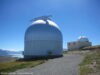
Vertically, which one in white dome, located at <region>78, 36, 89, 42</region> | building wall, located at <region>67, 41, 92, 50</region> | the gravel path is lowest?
the gravel path

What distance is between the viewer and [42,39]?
143 ft

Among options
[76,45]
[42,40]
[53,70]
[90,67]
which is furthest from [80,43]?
[53,70]

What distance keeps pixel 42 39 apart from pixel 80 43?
41.6m

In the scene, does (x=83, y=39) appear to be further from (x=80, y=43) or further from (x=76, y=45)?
(x=76, y=45)

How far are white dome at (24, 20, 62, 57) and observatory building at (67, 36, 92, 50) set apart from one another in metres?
36.4

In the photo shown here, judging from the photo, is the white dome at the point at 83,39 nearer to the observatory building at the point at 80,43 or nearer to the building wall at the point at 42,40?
the observatory building at the point at 80,43

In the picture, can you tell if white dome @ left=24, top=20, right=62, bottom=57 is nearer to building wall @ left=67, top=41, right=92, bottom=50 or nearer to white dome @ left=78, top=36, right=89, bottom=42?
building wall @ left=67, top=41, right=92, bottom=50

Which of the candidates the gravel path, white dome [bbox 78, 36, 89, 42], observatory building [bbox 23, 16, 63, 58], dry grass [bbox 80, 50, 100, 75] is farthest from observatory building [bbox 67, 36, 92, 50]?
the gravel path

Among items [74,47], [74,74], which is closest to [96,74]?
[74,74]

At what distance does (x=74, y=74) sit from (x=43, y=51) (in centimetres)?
2894

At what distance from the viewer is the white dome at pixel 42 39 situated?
43938mm

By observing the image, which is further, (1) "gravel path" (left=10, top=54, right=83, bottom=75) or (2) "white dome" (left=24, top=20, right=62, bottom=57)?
(2) "white dome" (left=24, top=20, right=62, bottom=57)

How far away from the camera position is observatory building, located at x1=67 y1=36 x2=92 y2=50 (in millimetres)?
81000

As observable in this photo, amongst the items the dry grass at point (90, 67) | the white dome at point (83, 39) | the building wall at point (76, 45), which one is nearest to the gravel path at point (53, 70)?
the dry grass at point (90, 67)
